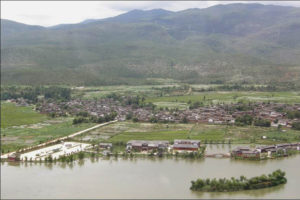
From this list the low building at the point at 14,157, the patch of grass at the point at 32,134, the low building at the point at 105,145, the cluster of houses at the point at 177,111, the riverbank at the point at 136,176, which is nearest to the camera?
the riverbank at the point at 136,176

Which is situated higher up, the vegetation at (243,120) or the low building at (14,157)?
the vegetation at (243,120)

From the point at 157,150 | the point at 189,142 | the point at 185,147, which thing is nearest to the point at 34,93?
the point at 157,150

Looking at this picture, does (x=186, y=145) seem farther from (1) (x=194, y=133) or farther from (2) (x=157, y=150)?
(1) (x=194, y=133)

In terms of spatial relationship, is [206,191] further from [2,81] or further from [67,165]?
[2,81]

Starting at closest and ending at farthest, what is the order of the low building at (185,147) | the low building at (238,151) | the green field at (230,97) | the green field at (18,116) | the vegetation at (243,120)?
the low building at (238,151)
the low building at (185,147)
the vegetation at (243,120)
the green field at (18,116)
the green field at (230,97)

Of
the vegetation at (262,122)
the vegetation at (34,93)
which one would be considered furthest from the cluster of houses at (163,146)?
the vegetation at (34,93)

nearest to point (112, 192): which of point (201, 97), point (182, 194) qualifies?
point (182, 194)

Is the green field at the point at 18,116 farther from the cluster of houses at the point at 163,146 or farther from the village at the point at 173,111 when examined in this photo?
the cluster of houses at the point at 163,146
